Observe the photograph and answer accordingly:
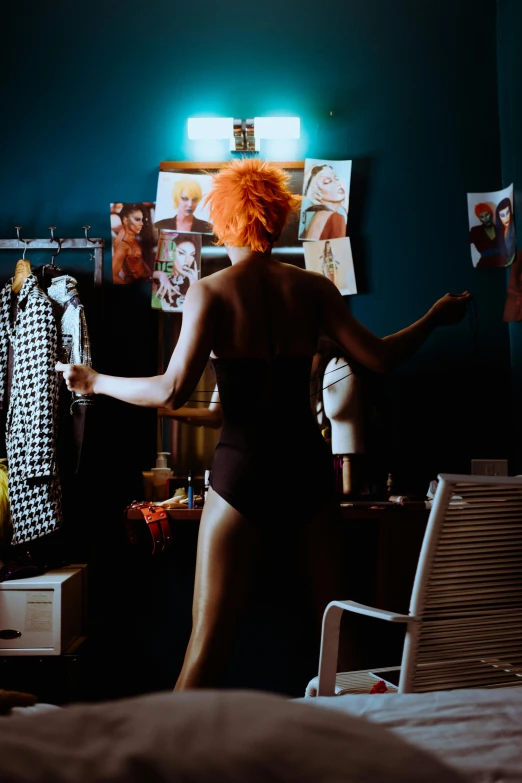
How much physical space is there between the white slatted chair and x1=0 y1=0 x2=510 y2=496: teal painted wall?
177cm

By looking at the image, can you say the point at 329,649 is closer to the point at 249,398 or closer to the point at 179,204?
the point at 249,398

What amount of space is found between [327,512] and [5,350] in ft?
5.84

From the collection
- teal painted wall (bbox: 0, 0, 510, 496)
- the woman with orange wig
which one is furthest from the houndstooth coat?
the woman with orange wig

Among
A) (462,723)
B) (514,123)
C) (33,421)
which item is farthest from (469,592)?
(514,123)

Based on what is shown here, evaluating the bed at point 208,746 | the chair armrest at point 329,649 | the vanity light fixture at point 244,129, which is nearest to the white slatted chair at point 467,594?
the chair armrest at point 329,649

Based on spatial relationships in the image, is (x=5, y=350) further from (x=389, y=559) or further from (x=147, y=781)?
(x=147, y=781)

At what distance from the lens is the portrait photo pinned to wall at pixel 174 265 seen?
324cm

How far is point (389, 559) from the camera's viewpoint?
8.68 feet

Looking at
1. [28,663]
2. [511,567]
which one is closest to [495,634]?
[511,567]

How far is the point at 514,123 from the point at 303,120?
95cm

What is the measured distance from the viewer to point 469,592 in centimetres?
146

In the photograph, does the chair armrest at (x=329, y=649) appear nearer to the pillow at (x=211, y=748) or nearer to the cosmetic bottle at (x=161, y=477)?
the pillow at (x=211, y=748)

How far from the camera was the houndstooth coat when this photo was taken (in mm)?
2791

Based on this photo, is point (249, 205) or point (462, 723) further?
point (249, 205)
